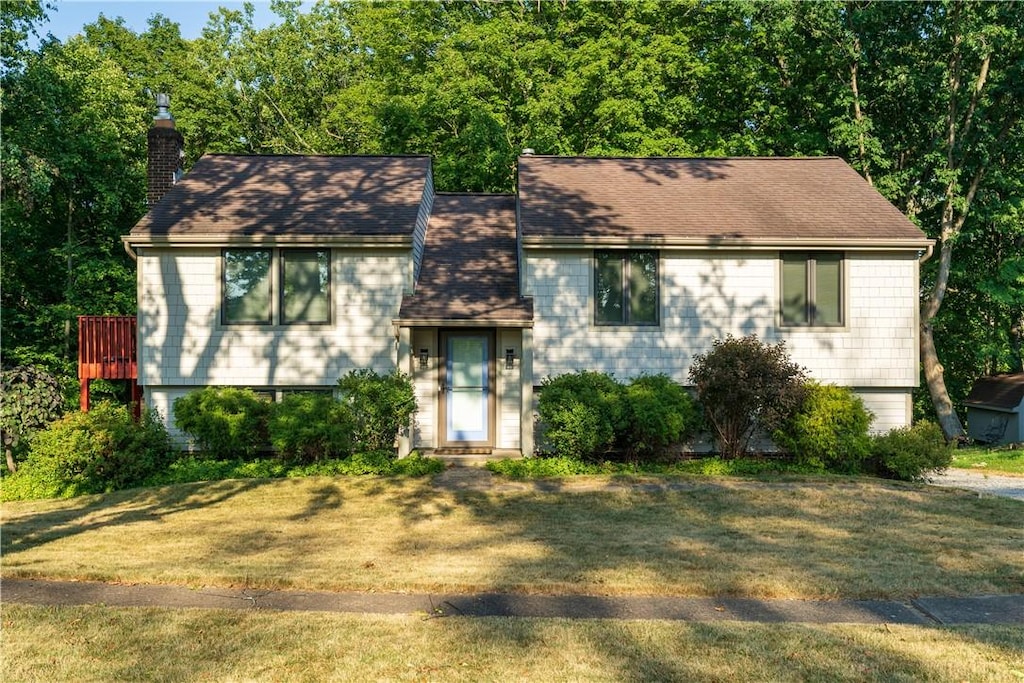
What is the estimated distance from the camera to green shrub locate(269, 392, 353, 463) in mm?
13688

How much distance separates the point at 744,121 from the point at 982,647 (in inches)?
1006

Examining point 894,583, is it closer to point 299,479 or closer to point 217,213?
point 299,479

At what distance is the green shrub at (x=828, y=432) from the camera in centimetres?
1377

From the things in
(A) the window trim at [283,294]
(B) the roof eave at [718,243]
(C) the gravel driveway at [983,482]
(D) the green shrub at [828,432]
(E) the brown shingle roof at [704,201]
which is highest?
(E) the brown shingle roof at [704,201]

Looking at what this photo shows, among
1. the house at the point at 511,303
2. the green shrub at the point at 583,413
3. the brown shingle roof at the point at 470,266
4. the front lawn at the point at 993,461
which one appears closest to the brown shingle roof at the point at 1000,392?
the front lawn at the point at 993,461

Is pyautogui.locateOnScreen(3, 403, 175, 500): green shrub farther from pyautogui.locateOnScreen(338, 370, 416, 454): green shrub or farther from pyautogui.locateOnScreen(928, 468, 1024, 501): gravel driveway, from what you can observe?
pyautogui.locateOnScreen(928, 468, 1024, 501): gravel driveway

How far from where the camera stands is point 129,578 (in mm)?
7441

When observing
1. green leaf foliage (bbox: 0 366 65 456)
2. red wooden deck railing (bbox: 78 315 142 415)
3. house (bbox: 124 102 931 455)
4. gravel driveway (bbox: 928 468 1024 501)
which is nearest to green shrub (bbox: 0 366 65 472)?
green leaf foliage (bbox: 0 366 65 456)

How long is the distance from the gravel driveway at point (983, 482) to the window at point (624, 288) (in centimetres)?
592

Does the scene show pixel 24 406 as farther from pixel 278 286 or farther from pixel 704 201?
pixel 704 201

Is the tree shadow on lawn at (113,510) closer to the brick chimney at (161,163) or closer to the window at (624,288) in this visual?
the window at (624,288)

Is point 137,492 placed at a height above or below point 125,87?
below


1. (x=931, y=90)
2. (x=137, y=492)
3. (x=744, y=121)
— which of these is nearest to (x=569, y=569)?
(x=137, y=492)

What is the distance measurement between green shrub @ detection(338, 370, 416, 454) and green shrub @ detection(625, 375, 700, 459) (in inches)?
155
